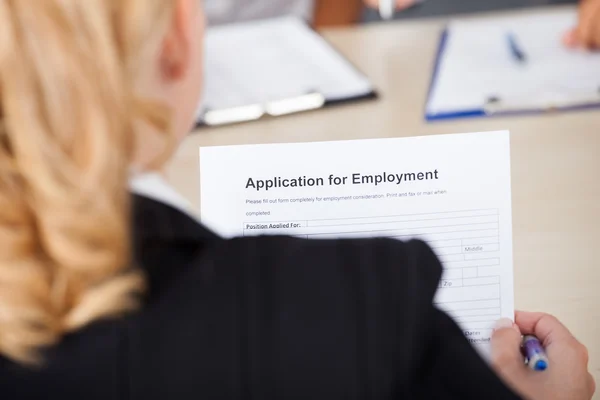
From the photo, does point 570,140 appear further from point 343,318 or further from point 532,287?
point 343,318

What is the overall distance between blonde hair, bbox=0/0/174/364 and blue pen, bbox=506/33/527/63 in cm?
59

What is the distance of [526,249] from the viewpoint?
0.59m

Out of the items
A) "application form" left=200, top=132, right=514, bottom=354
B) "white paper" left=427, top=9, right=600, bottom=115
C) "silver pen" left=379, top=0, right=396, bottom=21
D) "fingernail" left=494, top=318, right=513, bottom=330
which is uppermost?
"silver pen" left=379, top=0, right=396, bottom=21

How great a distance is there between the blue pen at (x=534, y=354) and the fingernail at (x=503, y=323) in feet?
0.05

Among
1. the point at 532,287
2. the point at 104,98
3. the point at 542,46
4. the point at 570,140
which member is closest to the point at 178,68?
the point at 104,98

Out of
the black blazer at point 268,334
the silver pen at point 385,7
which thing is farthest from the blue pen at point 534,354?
the silver pen at point 385,7

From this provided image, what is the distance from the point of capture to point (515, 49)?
31.8 inches

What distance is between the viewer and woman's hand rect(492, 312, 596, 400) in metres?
0.47

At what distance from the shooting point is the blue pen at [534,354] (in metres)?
0.47

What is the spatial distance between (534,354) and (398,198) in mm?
145

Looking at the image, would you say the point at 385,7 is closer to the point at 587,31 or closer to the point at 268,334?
the point at 587,31

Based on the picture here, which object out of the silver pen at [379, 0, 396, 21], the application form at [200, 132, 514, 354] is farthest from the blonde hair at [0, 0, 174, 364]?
the silver pen at [379, 0, 396, 21]

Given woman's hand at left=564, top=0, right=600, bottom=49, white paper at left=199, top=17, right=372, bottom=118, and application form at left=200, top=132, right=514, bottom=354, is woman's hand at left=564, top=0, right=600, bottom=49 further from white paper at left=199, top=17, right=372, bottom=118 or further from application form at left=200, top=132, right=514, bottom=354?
application form at left=200, top=132, right=514, bottom=354

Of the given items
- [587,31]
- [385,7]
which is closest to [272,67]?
[385,7]
